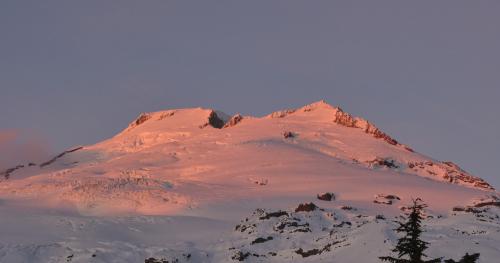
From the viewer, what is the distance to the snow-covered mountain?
66688mm

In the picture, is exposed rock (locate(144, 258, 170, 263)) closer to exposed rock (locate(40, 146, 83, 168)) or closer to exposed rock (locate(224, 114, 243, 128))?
exposed rock (locate(40, 146, 83, 168))

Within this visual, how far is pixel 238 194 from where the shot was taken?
96.8 meters

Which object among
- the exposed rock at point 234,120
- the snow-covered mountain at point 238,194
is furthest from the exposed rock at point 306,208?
the exposed rock at point 234,120

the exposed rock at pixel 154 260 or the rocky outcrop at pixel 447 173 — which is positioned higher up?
the rocky outcrop at pixel 447 173

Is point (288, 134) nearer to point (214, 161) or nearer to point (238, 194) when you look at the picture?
point (214, 161)

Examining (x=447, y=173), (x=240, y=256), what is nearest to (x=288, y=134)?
(x=447, y=173)

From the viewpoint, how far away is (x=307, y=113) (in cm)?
14250

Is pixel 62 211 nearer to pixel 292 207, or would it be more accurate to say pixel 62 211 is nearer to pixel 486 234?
pixel 292 207

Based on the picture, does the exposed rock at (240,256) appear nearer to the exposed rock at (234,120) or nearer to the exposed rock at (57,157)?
the exposed rock at (57,157)

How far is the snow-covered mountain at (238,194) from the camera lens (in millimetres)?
66688

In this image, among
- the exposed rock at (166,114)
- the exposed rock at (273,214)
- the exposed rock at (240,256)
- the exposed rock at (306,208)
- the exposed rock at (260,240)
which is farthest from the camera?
the exposed rock at (166,114)

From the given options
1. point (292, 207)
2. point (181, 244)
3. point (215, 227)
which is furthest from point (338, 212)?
point (181, 244)

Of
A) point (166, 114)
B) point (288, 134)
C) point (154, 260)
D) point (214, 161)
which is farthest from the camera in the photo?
point (166, 114)

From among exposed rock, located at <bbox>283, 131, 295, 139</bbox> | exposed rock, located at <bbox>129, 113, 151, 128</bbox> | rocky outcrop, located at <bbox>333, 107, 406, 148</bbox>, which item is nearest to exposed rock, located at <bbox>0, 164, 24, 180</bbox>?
exposed rock, located at <bbox>129, 113, 151, 128</bbox>
